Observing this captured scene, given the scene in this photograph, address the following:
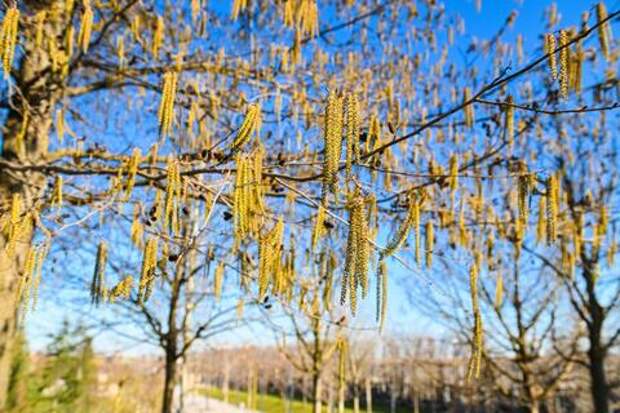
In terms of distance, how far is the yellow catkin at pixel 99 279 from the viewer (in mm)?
2383

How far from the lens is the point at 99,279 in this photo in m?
2.39

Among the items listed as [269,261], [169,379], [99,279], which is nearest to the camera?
[269,261]

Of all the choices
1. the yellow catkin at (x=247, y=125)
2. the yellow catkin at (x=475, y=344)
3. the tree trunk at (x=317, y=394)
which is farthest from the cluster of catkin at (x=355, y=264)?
the tree trunk at (x=317, y=394)

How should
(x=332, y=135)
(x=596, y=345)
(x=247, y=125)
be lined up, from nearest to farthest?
(x=332, y=135)
(x=247, y=125)
(x=596, y=345)

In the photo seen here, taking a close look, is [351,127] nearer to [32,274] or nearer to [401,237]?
[401,237]

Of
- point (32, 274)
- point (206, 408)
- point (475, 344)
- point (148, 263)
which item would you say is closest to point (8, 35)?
point (32, 274)

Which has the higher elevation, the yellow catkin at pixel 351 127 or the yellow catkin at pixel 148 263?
the yellow catkin at pixel 351 127

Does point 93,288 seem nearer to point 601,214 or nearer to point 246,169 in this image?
point 246,169

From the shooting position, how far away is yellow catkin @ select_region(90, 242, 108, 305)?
2383mm

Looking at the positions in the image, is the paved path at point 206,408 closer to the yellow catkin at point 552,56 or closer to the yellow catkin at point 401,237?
the yellow catkin at point 401,237

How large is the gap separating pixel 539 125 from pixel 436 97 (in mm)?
1095

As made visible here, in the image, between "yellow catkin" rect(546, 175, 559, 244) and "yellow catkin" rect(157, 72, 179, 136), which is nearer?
"yellow catkin" rect(157, 72, 179, 136)

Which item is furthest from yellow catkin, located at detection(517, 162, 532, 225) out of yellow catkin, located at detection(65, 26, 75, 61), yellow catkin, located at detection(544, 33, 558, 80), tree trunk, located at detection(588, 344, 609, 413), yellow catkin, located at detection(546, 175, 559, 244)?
tree trunk, located at detection(588, 344, 609, 413)

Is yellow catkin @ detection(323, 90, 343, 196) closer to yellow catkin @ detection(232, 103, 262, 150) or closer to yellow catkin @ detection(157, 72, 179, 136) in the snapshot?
yellow catkin @ detection(232, 103, 262, 150)
